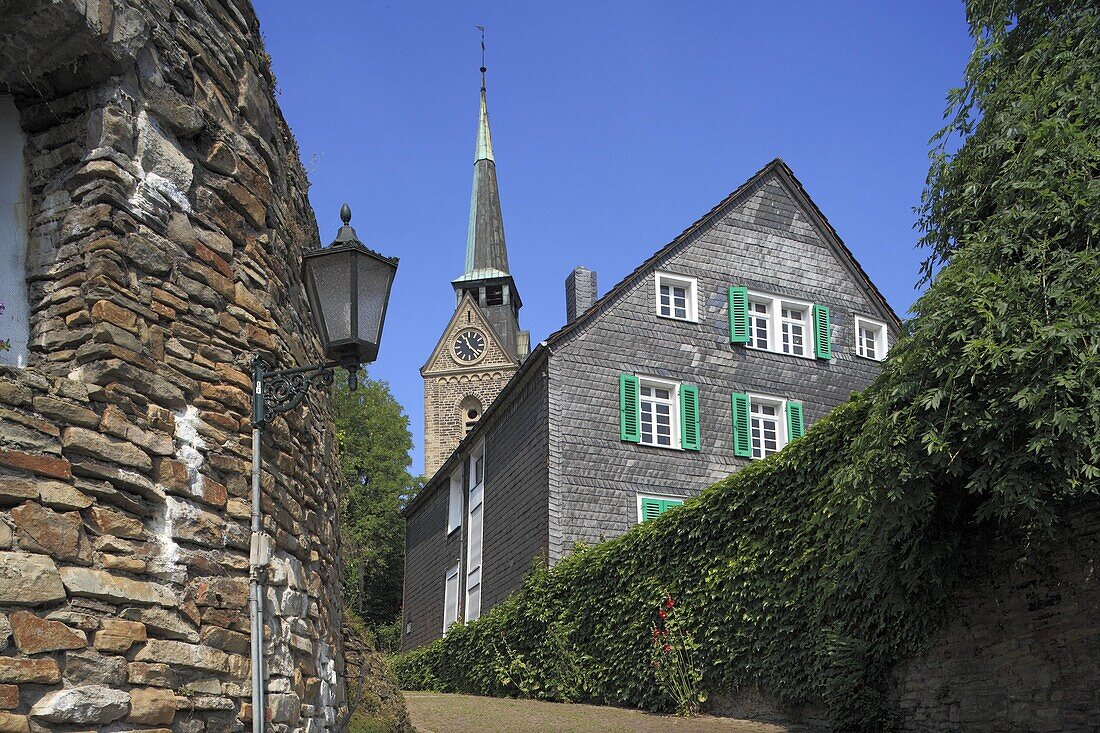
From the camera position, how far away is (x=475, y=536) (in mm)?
26578

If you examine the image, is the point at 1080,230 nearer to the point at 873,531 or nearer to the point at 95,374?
the point at 873,531

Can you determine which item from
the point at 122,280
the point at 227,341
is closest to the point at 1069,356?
the point at 227,341

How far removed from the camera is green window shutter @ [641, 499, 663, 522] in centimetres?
2208

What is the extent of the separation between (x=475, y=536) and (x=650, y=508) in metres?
5.89

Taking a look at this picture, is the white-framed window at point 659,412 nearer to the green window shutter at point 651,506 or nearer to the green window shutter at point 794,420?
the green window shutter at point 651,506

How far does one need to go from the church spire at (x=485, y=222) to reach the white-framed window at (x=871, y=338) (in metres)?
40.8

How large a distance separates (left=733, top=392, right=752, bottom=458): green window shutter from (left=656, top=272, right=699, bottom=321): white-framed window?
1921 millimetres

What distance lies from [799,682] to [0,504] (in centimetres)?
1115

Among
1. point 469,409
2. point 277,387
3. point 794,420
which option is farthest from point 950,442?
point 469,409

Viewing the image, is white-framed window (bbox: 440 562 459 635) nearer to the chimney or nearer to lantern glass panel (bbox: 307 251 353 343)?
the chimney

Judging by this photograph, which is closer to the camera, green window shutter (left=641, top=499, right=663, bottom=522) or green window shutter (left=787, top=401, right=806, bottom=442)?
green window shutter (left=641, top=499, right=663, bottom=522)

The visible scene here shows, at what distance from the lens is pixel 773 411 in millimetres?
24094

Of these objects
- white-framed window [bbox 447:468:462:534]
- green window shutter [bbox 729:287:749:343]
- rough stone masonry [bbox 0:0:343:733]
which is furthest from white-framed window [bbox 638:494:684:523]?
rough stone masonry [bbox 0:0:343:733]

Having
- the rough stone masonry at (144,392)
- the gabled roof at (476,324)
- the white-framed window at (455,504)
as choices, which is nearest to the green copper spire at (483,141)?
the gabled roof at (476,324)
